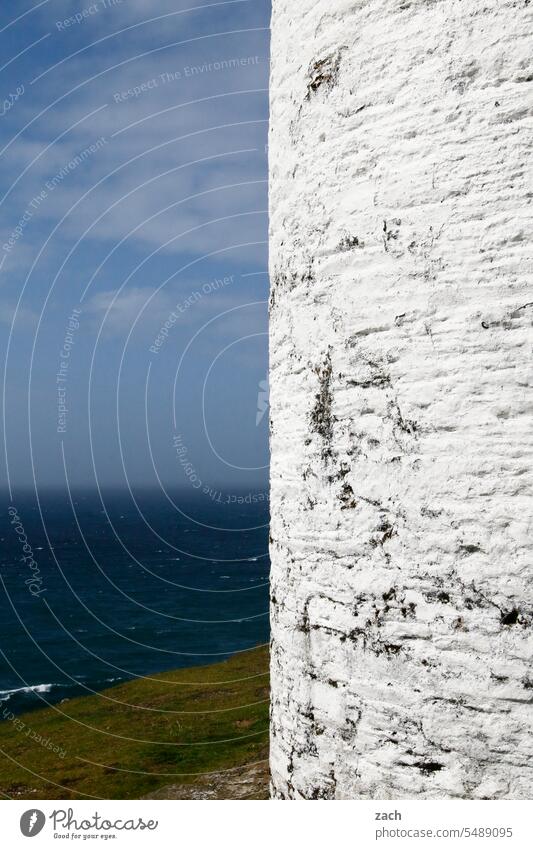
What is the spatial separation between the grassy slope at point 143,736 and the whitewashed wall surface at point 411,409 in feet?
50.5

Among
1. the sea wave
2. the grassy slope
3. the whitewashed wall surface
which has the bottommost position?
the sea wave

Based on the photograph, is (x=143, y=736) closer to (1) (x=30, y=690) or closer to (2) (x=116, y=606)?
(1) (x=30, y=690)

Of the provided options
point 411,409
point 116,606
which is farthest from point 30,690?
point 411,409

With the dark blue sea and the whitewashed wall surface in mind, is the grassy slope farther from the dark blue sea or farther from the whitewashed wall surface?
the whitewashed wall surface

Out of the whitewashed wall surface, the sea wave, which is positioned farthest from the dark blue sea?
the whitewashed wall surface

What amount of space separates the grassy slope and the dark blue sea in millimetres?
3550

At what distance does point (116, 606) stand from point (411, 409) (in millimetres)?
48114

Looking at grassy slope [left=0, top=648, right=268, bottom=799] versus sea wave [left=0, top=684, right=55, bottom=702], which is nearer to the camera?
grassy slope [left=0, top=648, right=268, bottom=799]

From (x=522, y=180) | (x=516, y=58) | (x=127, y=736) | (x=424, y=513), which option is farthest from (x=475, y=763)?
(x=127, y=736)

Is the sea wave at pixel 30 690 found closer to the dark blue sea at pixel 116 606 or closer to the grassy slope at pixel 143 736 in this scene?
→ the dark blue sea at pixel 116 606

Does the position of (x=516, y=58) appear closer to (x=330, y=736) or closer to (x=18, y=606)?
(x=330, y=736)

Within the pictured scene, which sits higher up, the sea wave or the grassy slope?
the grassy slope

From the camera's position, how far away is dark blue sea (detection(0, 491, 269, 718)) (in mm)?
32719

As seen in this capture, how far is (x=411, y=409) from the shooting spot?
304 cm
